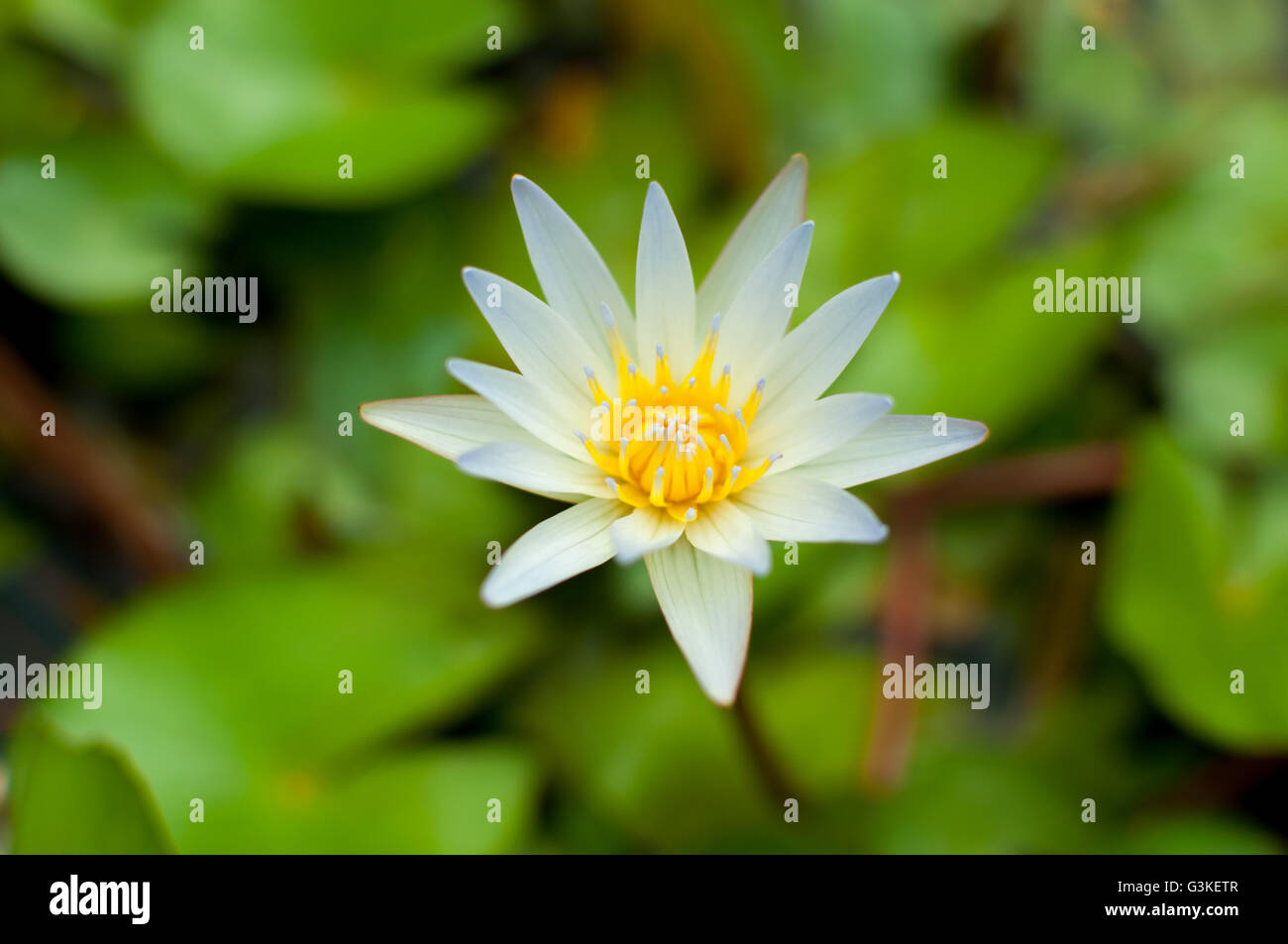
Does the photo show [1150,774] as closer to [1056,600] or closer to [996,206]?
[1056,600]

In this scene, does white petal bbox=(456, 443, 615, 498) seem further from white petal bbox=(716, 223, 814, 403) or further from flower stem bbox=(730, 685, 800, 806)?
flower stem bbox=(730, 685, 800, 806)

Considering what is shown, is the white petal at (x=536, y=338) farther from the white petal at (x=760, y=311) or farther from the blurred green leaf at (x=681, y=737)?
the blurred green leaf at (x=681, y=737)

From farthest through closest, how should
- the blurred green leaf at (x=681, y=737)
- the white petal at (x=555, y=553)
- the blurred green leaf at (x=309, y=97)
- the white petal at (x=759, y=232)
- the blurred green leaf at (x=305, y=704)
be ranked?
the blurred green leaf at (x=309, y=97)
the blurred green leaf at (x=681, y=737)
the blurred green leaf at (x=305, y=704)
the white petal at (x=759, y=232)
the white petal at (x=555, y=553)

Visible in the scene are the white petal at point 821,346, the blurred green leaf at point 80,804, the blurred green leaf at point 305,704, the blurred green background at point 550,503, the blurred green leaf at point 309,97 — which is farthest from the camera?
the blurred green leaf at point 309,97

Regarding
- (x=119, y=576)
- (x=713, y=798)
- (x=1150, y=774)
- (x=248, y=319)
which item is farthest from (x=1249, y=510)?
(x=119, y=576)

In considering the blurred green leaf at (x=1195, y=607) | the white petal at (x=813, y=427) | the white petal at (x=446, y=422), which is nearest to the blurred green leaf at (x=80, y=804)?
the white petal at (x=446, y=422)

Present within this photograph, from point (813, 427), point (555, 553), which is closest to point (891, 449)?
point (813, 427)

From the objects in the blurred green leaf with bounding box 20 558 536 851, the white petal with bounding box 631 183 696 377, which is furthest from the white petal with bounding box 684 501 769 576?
the blurred green leaf with bounding box 20 558 536 851
